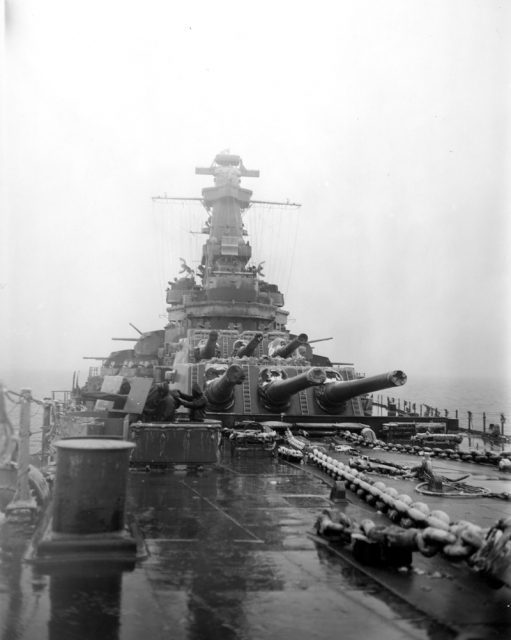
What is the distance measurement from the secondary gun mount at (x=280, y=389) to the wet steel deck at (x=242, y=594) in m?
5.56

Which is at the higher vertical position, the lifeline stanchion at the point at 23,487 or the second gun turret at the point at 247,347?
the second gun turret at the point at 247,347

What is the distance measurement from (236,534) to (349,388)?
662 centimetres

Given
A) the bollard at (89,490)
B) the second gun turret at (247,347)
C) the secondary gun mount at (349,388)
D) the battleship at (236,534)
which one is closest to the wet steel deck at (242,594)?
the battleship at (236,534)

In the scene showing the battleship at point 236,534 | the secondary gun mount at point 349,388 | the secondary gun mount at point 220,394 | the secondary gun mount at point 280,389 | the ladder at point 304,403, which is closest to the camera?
the battleship at point 236,534

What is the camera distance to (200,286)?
19.1 meters

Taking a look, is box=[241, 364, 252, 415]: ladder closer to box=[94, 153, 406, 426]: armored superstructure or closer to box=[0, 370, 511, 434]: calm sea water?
box=[94, 153, 406, 426]: armored superstructure

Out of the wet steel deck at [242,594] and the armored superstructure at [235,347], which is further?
the armored superstructure at [235,347]

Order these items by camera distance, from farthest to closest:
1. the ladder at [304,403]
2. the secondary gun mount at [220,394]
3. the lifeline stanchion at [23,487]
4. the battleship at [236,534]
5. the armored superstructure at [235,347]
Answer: the ladder at [304,403] → the armored superstructure at [235,347] → the secondary gun mount at [220,394] → the lifeline stanchion at [23,487] → the battleship at [236,534]

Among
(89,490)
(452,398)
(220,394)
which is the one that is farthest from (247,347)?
(452,398)

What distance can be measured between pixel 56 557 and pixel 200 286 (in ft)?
49.5

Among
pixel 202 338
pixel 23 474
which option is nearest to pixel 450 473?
pixel 23 474

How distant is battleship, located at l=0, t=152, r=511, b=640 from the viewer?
3.26 m

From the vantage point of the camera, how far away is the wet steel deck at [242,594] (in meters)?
3.11

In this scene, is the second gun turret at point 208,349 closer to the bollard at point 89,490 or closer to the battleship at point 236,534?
the battleship at point 236,534
